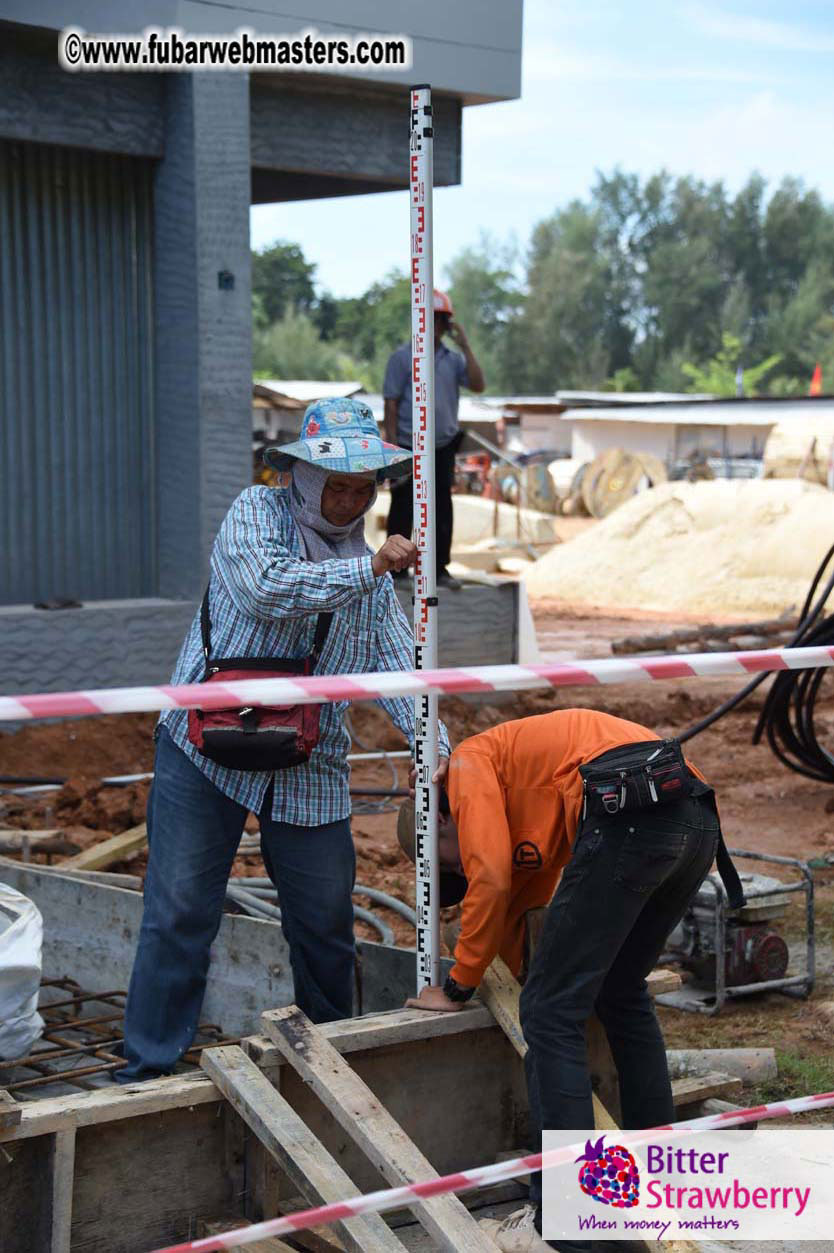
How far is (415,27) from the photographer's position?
1066 cm

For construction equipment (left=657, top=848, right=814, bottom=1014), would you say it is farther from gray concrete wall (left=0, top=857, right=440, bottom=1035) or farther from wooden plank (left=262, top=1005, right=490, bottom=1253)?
wooden plank (left=262, top=1005, right=490, bottom=1253)

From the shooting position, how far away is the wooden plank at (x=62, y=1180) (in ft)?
11.4

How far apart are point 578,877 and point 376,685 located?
0.91m

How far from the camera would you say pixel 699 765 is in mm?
10625

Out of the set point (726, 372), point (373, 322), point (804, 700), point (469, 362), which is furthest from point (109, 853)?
point (373, 322)

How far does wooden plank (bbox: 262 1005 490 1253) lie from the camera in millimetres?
3314

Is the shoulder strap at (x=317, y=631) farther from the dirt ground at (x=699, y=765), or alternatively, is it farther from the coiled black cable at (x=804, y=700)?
the coiled black cable at (x=804, y=700)

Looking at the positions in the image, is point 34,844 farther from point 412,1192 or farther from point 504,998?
point 412,1192

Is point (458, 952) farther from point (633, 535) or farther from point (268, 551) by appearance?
point (633, 535)

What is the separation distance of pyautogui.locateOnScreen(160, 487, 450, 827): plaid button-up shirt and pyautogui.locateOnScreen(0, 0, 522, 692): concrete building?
18.9 feet

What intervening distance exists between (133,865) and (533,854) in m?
3.80

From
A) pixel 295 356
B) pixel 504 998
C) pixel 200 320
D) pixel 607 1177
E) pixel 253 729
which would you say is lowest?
pixel 607 1177

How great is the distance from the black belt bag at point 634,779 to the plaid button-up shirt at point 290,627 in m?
0.72

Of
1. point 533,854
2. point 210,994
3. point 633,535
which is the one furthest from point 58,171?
point 633,535
